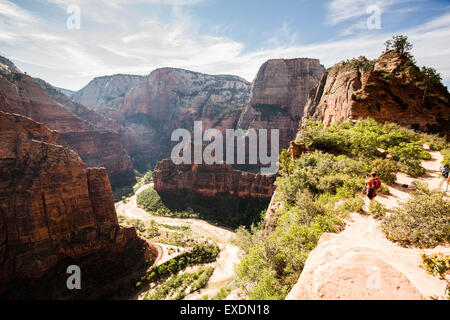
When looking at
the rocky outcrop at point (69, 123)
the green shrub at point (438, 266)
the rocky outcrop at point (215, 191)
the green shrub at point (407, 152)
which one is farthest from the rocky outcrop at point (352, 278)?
the rocky outcrop at point (69, 123)

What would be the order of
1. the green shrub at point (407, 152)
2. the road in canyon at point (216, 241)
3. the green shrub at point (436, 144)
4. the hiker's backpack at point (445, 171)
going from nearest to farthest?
the hiker's backpack at point (445, 171), the green shrub at point (407, 152), the green shrub at point (436, 144), the road in canyon at point (216, 241)

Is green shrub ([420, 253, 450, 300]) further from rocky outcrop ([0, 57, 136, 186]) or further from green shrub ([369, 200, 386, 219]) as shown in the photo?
rocky outcrop ([0, 57, 136, 186])

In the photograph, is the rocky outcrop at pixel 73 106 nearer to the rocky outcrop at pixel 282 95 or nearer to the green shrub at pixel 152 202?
the green shrub at pixel 152 202

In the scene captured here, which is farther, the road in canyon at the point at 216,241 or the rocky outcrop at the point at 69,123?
Result: the rocky outcrop at the point at 69,123
